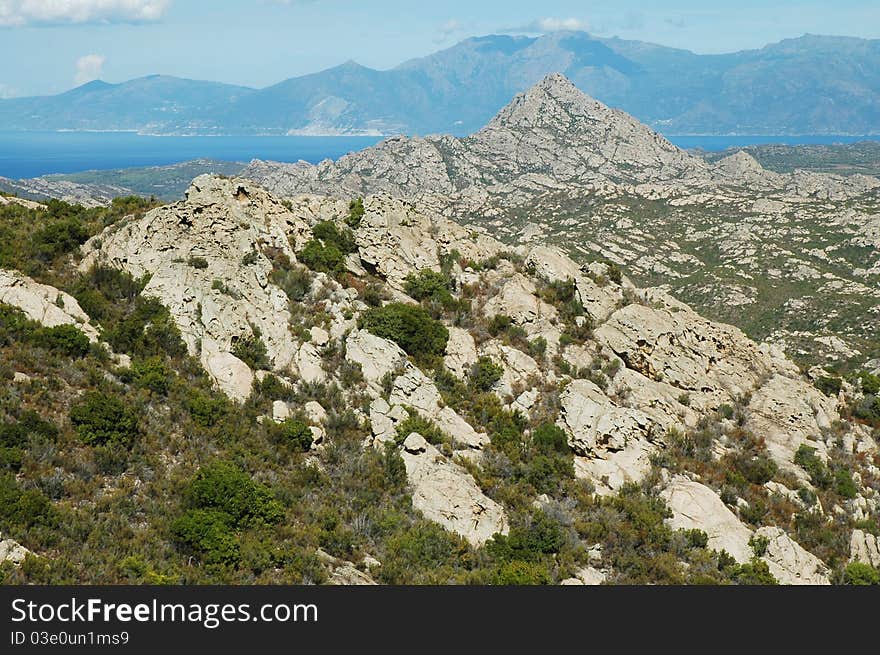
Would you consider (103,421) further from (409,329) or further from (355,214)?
(355,214)

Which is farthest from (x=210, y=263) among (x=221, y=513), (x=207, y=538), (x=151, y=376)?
(x=207, y=538)

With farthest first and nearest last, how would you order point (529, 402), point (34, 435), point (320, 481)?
point (529, 402) < point (320, 481) < point (34, 435)

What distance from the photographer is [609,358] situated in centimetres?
3581

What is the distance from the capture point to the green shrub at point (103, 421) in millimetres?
21822

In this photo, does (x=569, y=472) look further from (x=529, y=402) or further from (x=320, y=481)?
(x=320, y=481)

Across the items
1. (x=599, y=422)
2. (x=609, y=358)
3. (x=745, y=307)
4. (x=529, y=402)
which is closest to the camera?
(x=599, y=422)

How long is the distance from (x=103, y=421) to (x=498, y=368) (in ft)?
65.4

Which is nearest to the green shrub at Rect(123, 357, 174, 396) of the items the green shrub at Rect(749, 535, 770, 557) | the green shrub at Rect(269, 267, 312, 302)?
the green shrub at Rect(269, 267, 312, 302)

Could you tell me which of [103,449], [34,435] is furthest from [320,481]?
[34,435]

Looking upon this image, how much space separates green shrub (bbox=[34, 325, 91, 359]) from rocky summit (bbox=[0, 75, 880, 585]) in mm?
101

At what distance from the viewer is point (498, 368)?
3256 cm

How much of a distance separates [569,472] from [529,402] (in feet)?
17.5

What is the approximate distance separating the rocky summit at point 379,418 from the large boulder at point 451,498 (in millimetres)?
97

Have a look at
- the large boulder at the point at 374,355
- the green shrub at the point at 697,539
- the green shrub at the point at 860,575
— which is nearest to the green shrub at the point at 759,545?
the green shrub at the point at 697,539
